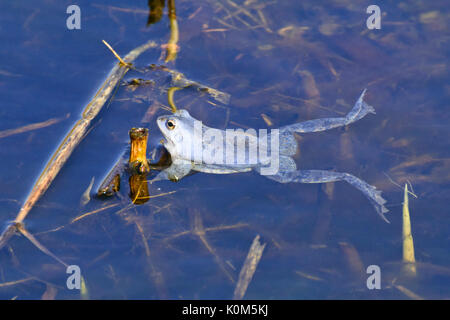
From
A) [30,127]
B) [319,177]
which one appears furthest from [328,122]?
[30,127]

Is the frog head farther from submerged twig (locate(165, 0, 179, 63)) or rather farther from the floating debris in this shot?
submerged twig (locate(165, 0, 179, 63))

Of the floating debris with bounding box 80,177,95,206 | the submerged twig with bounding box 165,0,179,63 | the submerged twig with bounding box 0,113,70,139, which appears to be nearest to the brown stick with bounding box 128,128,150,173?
the floating debris with bounding box 80,177,95,206

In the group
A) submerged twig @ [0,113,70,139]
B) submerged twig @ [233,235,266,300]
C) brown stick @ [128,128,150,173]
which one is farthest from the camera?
submerged twig @ [0,113,70,139]

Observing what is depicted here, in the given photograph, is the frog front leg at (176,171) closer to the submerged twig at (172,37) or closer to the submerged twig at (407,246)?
the submerged twig at (172,37)

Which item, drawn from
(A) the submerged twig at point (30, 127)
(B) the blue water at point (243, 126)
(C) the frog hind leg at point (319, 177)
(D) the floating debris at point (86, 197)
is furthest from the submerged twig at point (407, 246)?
(A) the submerged twig at point (30, 127)

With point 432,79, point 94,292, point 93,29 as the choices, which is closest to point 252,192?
point 94,292
